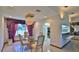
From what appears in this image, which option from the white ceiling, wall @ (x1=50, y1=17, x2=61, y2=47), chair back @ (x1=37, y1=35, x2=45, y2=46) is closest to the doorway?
the white ceiling

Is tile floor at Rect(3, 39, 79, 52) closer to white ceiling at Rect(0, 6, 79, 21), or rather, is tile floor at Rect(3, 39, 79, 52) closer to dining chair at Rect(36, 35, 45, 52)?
dining chair at Rect(36, 35, 45, 52)

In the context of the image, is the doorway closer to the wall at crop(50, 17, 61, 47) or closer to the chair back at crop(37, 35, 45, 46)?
the chair back at crop(37, 35, 45, 46)

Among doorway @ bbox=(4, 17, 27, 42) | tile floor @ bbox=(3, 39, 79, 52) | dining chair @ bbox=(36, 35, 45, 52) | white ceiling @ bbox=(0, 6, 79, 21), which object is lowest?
tile floor @ bbox=(3, 39, 79, 52)

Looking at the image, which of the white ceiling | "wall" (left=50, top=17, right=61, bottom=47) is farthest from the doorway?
"wall" (left=50, top=17, right=61, bottom=47)

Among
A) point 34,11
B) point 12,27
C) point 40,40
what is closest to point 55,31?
point 40,40

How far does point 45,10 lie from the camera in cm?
164

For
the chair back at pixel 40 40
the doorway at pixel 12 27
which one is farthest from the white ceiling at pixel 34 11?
the chair back at pixel 40 40

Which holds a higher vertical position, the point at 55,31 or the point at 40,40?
the point at 55,31

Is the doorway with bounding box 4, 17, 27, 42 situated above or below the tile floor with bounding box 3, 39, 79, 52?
above

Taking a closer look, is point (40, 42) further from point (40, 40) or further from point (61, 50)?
point (61, 50)
